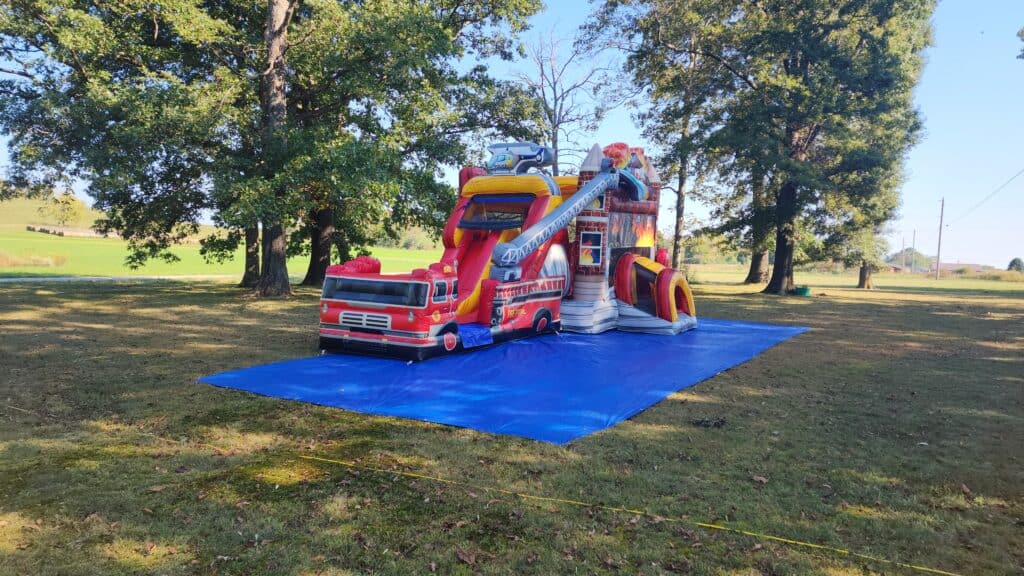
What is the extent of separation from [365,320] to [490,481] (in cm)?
475

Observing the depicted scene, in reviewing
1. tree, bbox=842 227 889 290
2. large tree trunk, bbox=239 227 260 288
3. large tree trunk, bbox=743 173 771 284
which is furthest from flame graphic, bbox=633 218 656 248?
tree, bbox=842 227 889 290

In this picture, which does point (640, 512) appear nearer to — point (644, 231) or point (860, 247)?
point (644, 231)

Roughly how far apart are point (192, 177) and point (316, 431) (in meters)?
13.5

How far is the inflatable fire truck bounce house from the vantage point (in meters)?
8.32

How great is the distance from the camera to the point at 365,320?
838cm

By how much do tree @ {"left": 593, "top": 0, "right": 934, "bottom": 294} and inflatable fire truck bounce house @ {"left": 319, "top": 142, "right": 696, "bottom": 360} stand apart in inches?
404

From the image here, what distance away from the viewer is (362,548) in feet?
10.5

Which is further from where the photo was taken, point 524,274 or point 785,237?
point 785,237

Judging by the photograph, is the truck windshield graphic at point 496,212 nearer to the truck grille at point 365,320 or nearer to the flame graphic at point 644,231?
the flame graphic at point 644,231

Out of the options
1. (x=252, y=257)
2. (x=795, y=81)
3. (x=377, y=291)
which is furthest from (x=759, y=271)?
(x=377, y=291)

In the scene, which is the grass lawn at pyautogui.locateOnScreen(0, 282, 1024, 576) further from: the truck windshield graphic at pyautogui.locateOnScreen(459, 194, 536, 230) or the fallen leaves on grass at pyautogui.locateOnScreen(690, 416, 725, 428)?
the truck windshield graphic at pyautogui.locateOnScreen(459, 194, 536, 230)

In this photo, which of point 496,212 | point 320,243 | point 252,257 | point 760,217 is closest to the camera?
point 496,212

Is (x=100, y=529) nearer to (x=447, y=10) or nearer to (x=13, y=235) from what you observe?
(x=447, y=10)

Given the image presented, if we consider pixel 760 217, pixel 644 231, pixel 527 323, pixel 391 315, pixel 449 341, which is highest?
pixel 760 217
